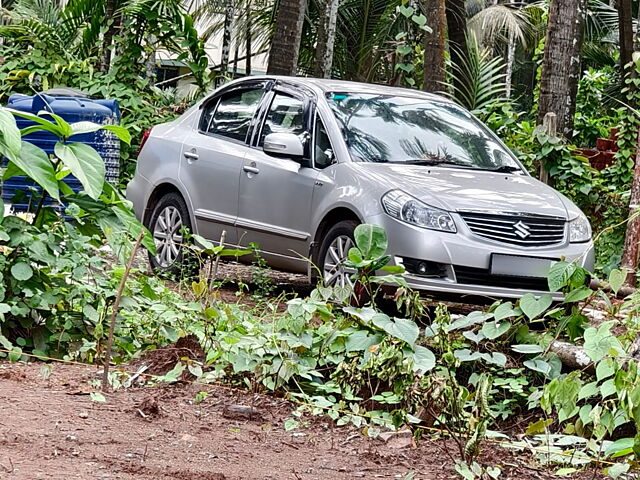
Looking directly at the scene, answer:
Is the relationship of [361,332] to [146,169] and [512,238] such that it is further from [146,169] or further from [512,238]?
[146,169]

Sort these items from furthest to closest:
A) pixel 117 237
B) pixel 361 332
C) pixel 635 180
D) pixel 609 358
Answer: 1. pixel 635 180
2. pixel 117 237
3. pixel 361 332
4. pixel 609 358

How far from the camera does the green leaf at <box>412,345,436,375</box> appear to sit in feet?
15.0

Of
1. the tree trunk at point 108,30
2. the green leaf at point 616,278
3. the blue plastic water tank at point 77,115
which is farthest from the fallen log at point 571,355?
the tree trunk at point 108,30

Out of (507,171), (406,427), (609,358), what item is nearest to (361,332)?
(406,427)

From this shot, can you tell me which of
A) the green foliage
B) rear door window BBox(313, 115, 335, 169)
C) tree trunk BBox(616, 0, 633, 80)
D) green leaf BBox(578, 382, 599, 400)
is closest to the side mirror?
rear door window BBox(313, 115, 335, 169)

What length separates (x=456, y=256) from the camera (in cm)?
725

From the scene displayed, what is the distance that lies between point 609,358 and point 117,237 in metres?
2.52

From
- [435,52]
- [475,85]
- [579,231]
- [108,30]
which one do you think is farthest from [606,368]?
[108,30]

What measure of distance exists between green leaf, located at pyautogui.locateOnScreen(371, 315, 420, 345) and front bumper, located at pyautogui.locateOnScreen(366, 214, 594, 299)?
2.38 meters

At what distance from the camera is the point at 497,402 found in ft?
17.5

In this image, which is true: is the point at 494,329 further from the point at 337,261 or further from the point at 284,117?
the point at 284,117

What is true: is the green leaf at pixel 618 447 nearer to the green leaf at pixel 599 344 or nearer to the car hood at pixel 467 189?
the green leaf at pixel 599 344

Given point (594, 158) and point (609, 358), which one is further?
point (594, 158)

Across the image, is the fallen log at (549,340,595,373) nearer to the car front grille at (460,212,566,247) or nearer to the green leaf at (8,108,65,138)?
the car front grille at (460,212,566,247)
